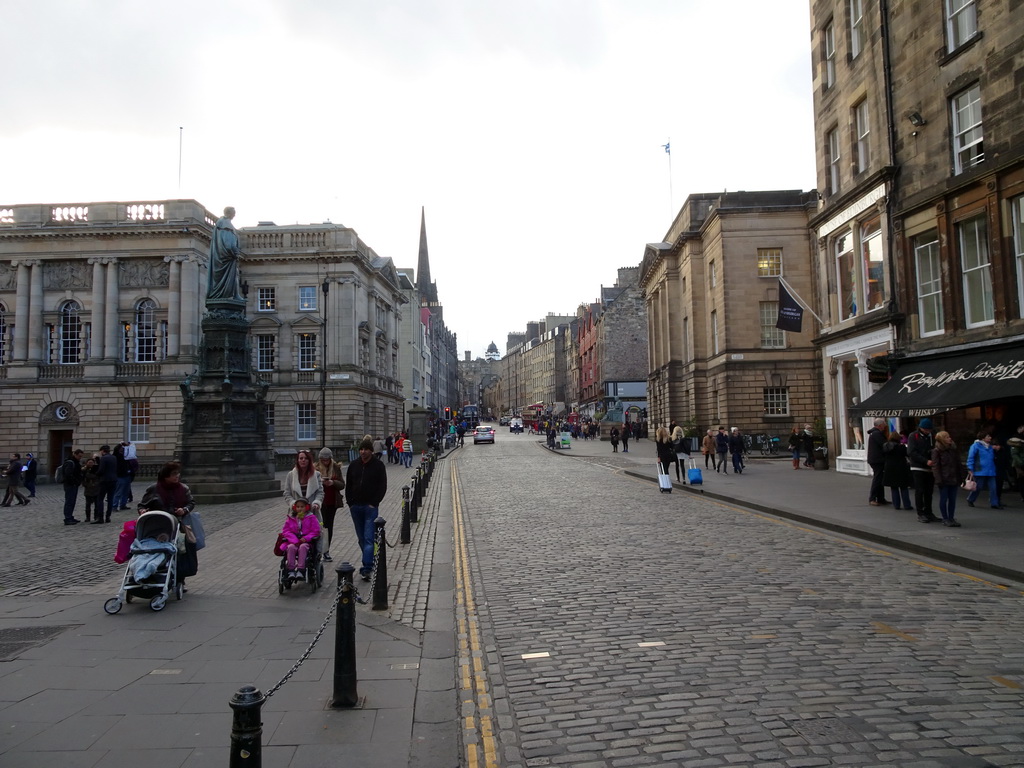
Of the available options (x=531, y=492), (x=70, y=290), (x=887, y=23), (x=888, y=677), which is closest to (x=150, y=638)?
(x=888, y=677)

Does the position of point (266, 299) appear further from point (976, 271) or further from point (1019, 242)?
point (1019, 242)

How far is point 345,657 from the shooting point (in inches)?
194

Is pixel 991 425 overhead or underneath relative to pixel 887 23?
underneath

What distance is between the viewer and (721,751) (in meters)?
4.18

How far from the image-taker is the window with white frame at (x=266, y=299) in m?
51.4

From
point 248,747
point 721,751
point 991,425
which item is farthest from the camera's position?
point 991,425

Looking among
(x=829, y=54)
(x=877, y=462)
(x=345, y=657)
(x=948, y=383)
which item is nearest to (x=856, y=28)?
(x=829, y=54)

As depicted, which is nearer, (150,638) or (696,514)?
(150,638)

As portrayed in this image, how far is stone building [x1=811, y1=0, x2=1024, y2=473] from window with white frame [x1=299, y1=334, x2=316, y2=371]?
35.4 metres

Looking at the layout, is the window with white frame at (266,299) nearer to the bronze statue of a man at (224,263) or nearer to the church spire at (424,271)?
the bronze statue of a man at (224,263)

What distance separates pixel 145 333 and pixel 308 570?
44.4 meters

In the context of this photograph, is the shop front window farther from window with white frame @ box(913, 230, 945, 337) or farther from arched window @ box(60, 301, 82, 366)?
arched window @ box(60, 301, 82, 366)

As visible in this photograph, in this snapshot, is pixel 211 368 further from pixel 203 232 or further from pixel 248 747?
pixel 203 232

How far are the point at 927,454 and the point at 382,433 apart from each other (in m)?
48.6
